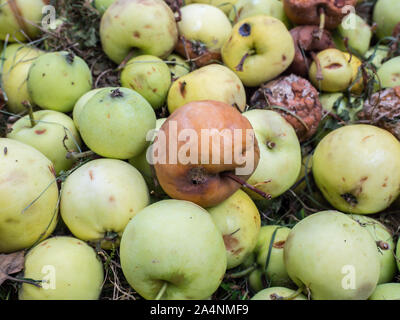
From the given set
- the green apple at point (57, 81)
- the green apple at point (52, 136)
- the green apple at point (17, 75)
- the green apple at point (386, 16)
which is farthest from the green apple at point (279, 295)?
the green apple at point (386, 16)

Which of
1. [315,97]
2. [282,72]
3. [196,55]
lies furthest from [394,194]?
[196,55]

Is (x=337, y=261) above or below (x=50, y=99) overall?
below

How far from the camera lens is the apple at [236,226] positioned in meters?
1.44

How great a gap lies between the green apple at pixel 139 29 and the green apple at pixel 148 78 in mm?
95

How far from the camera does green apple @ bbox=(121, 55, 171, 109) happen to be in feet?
Answer: 5.98

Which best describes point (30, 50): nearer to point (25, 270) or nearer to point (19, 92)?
point (19, 92)

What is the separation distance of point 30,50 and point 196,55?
86 cm

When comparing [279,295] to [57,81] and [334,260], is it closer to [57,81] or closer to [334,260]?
[334,260]

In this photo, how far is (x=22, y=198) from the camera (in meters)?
1.29

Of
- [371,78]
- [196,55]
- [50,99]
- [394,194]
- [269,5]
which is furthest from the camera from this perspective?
[269,5]

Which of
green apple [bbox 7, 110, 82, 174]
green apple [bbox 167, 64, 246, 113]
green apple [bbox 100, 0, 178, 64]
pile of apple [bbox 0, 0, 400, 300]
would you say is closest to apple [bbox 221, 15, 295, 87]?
pile of apple [bbox 0, 0, 400, 300]

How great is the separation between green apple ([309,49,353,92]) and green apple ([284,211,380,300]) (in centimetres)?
89

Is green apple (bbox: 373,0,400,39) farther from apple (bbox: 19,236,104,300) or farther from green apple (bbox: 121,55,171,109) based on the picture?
apple (bbox: 19,236,104,300)

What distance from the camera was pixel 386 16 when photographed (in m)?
2.45
